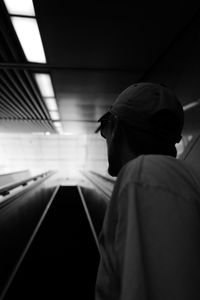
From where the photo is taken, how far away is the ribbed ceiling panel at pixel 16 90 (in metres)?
2.42

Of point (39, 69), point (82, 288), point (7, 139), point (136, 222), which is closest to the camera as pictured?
point (136, 222)

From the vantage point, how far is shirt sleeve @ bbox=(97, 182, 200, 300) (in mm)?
432

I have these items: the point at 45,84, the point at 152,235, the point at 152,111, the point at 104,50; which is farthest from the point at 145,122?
the point at 45,84

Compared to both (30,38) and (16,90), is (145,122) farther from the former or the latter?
(16,90)

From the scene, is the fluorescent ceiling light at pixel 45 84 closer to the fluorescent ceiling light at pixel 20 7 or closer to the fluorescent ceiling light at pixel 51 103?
the fluorescent ceiling light at pixel 51 103

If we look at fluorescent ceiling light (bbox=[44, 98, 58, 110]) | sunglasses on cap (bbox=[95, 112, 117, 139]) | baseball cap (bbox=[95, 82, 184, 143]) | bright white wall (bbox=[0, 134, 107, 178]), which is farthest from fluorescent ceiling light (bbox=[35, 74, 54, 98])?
bright white wall (bbox=[0, 134, 107, 178])

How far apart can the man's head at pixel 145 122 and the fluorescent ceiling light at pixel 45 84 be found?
2.90 m

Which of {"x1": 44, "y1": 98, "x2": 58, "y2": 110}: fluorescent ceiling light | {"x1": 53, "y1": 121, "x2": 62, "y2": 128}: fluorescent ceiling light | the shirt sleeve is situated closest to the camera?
the shirt sleeve

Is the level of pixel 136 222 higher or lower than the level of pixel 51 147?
lower

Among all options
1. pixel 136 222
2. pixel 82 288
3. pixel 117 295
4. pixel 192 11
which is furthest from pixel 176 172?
pixel 192 11

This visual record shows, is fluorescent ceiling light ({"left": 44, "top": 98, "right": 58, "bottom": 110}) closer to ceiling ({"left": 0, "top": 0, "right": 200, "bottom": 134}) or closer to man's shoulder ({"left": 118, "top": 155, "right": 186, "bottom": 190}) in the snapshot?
ceiling ({"left": 0, "top": 0, "right": 200, "bottom": 134})

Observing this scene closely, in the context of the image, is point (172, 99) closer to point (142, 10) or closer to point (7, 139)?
point (142, 10)

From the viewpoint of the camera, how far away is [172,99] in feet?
2.78

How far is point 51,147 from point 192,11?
1590 cm
